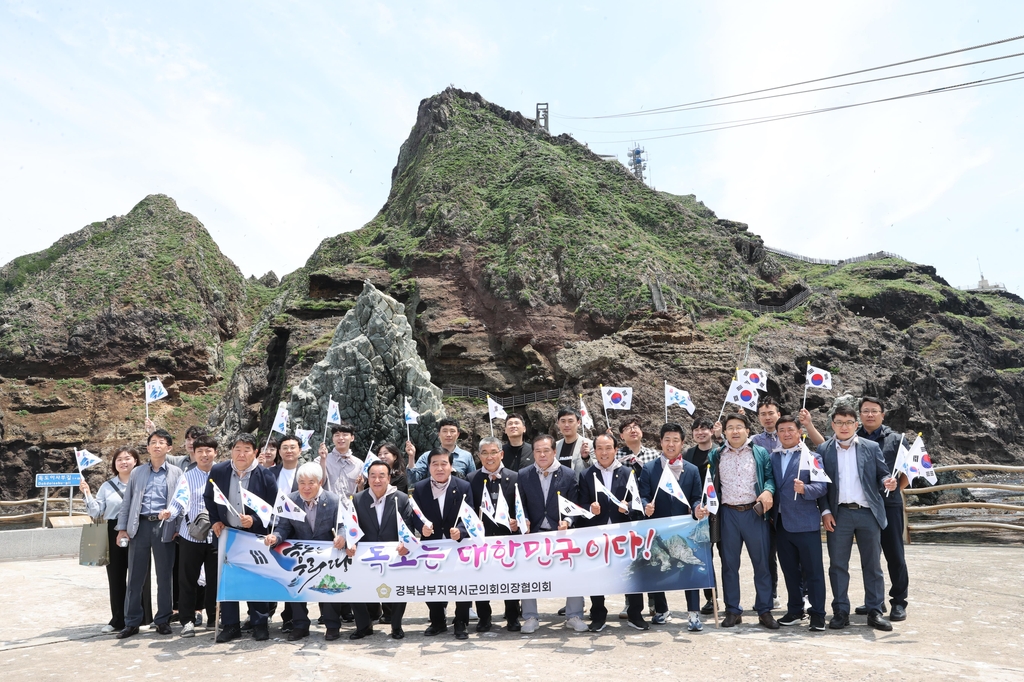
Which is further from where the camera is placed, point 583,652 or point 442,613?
point 442,613

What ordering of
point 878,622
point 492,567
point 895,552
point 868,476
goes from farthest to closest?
1. point 895,552
2. point 492,567
3. point 868,476
4. point 878,622

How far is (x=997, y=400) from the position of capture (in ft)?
186

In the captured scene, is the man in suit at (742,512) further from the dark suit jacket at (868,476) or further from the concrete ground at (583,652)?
the dark suit jacket at (868,476)

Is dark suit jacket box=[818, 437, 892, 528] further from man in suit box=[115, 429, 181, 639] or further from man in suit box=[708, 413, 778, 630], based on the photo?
man in suit box=[115, 429, 181, 639]

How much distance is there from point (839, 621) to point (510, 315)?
37.8 metres

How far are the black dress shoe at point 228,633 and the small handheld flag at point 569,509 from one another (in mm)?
3438

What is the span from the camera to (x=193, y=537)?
6918 mm

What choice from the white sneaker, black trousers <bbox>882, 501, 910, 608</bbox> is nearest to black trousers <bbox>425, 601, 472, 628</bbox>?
the white sneaker

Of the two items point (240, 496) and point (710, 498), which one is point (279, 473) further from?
point (710, 498)

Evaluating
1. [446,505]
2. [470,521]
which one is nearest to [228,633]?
[446,505]

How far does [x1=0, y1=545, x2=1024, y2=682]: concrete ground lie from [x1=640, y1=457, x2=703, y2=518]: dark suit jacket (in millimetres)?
1125

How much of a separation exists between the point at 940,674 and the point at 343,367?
73.0 feet

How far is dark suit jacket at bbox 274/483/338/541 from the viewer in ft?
22.4

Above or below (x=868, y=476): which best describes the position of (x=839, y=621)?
below
